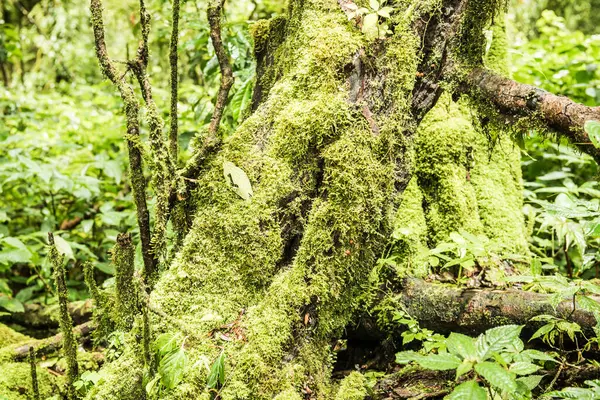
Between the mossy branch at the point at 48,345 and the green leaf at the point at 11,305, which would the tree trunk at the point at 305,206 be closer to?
the mossy branch at the point at 48,345

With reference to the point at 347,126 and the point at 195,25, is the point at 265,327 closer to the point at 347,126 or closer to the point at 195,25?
the point at 347,126

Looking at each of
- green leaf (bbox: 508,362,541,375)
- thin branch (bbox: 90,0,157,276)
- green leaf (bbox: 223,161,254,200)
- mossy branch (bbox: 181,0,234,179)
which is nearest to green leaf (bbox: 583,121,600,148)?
green leaf (bbox: 508,362,541,375)

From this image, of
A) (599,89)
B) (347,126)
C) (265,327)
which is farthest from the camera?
(599,89)

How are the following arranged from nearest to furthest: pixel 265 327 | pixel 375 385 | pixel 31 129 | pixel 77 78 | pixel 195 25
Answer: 1. pixel 265 327
2. pixel 375 385
3. pixel 195 25
4. pixel 31 129
5. pixel 77 78

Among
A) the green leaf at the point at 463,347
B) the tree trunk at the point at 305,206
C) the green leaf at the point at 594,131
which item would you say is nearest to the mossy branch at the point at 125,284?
the tree trunk at the point at 305,206

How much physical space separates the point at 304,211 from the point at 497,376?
871mm

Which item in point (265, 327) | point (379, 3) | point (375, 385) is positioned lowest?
point (375, 385)

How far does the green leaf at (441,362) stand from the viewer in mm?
1311

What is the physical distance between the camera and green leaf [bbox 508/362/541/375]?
1.35 m

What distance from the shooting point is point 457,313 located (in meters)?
2.08

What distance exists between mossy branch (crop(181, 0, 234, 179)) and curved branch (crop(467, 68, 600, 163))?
1083mm

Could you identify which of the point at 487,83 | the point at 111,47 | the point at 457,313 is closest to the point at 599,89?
the point at 487,83

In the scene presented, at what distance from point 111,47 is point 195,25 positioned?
6851 mm

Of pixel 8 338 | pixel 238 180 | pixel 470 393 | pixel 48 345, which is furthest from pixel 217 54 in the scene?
pixel 8 338
